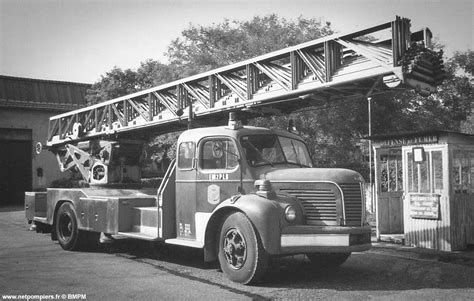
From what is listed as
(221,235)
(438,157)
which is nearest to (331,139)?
(438,157)

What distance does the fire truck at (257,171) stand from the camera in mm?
6262

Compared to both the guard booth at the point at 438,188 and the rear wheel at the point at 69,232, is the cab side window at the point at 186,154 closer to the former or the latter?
the rear wheel at the point at 69,232

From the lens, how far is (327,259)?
7.86 m

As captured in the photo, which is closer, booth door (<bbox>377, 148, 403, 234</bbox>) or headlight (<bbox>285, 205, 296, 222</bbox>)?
headlight (<bbox>285, 205, 296, 222</bbox>)

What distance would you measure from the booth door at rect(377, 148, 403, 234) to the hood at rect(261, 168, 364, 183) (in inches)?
192

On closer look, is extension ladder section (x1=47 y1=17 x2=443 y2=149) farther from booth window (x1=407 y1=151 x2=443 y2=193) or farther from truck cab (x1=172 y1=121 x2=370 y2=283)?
booth window (x1=407 y1=151 x2=443 y2=193)

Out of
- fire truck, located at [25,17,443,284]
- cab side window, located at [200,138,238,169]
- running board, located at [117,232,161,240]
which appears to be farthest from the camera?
running board, located at [117,232,161,240]

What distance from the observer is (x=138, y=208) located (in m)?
8.91

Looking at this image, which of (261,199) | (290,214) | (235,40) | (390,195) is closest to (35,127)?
(235,40)

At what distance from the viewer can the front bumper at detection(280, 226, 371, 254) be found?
251 inches

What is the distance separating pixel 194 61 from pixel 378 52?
52.0 feet

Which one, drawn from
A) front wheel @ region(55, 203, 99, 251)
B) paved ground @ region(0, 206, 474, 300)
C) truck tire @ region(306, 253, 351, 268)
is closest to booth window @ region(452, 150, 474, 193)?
paved ground @ region(0, 206, 474, 300)

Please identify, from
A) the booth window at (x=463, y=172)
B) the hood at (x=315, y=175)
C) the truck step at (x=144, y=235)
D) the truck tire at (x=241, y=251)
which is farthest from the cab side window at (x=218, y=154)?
the booth window at (x=463, y=172)

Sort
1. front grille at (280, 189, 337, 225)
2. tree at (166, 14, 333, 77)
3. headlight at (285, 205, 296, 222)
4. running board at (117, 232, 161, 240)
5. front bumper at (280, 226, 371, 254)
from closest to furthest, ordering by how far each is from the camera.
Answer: front bumper at (280, 226, 371, 254) → headlight at (285, 205, 296, 222) → front grille at (280, 189, 337, 225) → running board at (117, 232, 161, 240) → tree at (166, 14, 333, 77)
